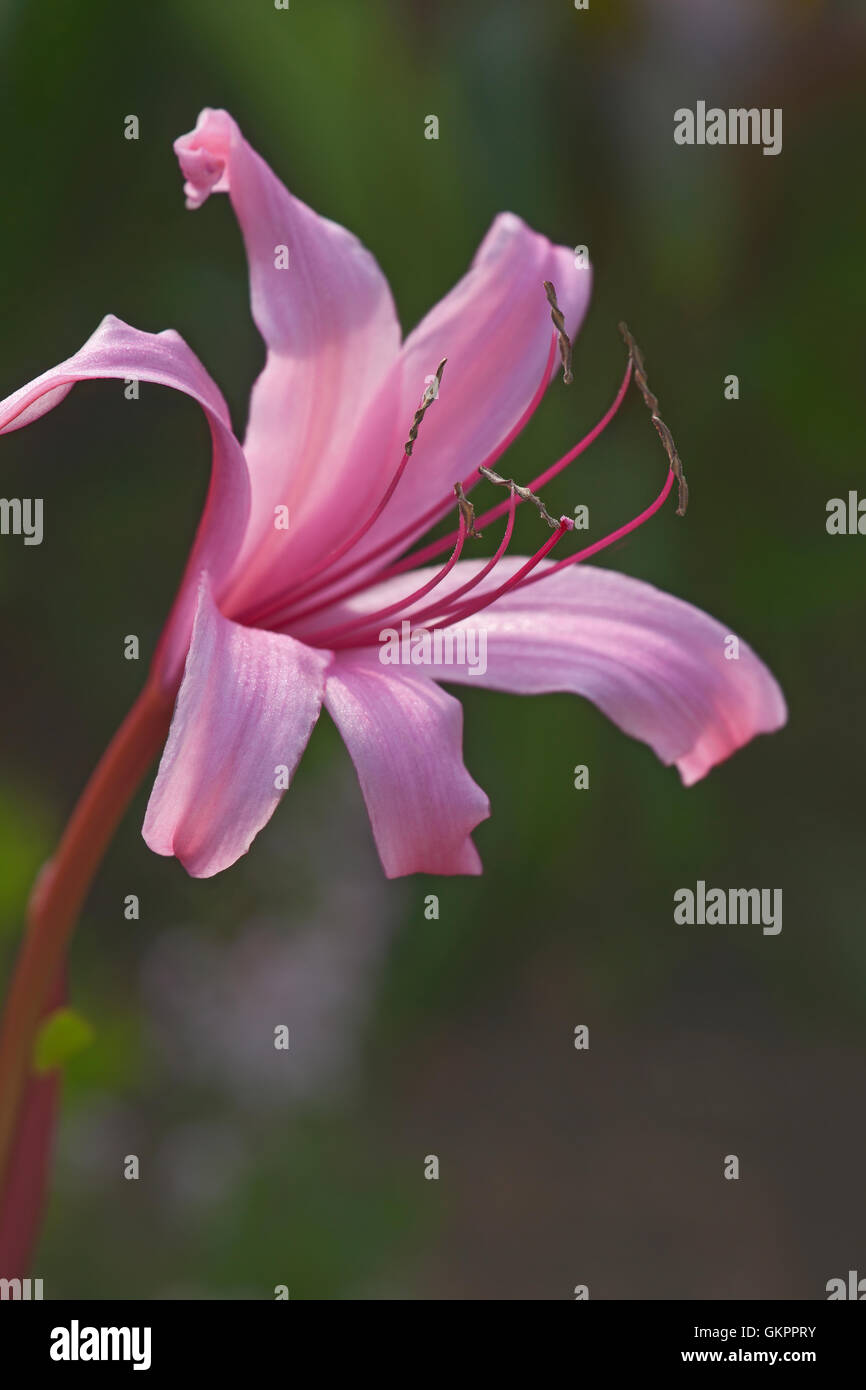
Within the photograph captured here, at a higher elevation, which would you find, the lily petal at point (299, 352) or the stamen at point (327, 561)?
the lily petal at point (299, 352)

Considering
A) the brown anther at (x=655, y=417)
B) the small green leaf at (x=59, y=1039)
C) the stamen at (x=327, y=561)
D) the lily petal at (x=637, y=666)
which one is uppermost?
the brown anther at (x=655, y=417)

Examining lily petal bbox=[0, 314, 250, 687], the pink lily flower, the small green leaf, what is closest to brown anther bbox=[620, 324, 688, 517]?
the pink lily flower

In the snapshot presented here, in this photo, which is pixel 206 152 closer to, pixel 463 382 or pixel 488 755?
pixel 463 382

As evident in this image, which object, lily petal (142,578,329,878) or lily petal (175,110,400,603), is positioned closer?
lily petal (142,578,329,878)

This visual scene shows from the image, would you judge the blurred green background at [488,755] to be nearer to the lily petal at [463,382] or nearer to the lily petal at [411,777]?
the lily petal at [463,382]

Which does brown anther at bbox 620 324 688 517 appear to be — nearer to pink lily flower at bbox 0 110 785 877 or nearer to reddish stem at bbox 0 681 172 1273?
pink lily flower at bbox 0 110 785 877

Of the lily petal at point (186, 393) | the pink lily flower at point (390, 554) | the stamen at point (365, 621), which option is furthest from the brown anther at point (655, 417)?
the lily petal at point (186, 393)

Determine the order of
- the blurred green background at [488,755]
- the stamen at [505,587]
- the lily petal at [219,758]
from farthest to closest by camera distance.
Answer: the blurred green background at [488,755] < the stamen at [505,587] < the lily petal at [219,758]
